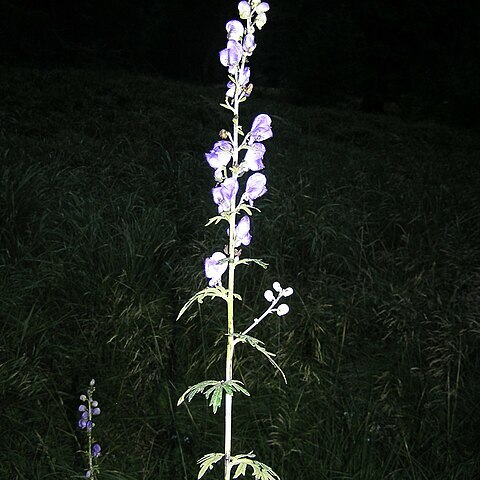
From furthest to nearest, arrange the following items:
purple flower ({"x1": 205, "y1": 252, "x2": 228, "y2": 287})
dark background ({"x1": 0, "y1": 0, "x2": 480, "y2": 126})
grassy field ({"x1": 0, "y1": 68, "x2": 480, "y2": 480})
→ dark background ({"x1": 0, "y1": 0, "x2": 480, "y2": 126})
grassy field ({"x1": 0, "y1": 68, "x2": 480, "y2": 480})
purple flower ({"x1": 205, "y1": 252, "x2": 228, "y2": 287})

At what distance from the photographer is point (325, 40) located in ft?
50.1

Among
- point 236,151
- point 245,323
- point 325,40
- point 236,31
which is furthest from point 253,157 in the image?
point 325,40

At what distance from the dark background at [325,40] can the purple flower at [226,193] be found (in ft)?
41.0

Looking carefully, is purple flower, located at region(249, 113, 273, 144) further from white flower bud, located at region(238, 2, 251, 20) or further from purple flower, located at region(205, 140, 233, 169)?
white flower bud, located at region(238, 2, 251, 20)

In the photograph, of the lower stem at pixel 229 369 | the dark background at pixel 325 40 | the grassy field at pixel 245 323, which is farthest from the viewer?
the dark background at pixel 325 40

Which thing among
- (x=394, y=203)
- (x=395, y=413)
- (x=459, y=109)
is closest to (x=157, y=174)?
(x=394, y=203)

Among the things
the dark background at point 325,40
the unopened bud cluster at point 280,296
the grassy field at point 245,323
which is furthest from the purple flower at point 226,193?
the dark background at point 325,40

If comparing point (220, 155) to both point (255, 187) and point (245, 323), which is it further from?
point (245, 323)

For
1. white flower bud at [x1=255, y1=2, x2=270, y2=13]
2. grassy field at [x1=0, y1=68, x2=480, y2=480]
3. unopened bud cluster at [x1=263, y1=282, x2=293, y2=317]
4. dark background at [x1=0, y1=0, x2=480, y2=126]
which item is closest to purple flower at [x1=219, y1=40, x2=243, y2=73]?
white flower bud at [x1=255, y1=2, x2=270, y2=13]

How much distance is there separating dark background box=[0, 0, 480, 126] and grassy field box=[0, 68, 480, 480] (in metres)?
8.37

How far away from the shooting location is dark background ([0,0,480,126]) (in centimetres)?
1355

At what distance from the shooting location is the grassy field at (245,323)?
2664 millimetres

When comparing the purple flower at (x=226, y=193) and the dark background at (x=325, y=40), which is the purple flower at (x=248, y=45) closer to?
the purple flower at (x=226, y=193)

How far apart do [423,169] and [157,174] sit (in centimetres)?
399
